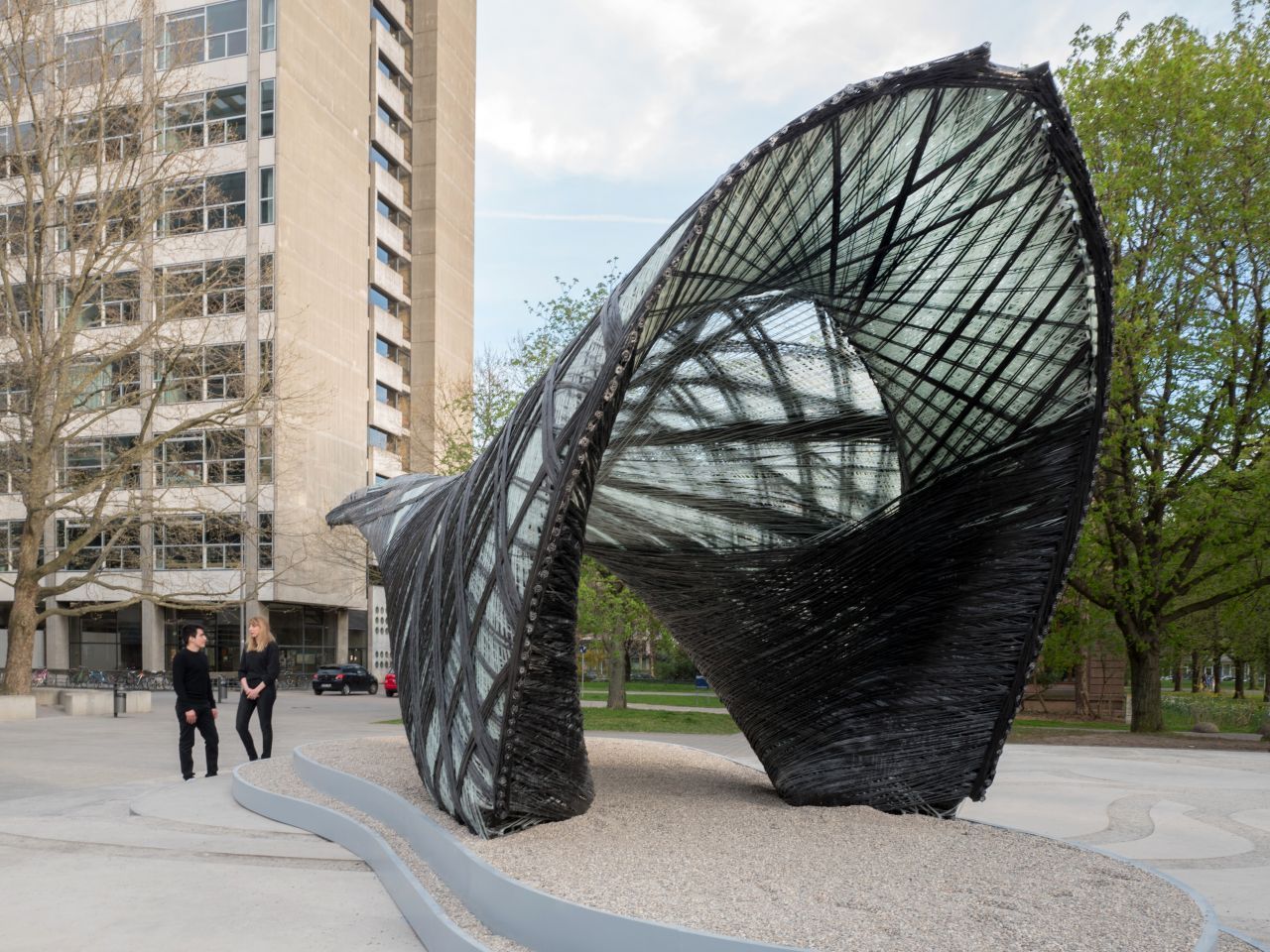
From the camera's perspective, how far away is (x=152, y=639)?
40.5 meters

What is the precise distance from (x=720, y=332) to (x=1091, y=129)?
1731 centimetres

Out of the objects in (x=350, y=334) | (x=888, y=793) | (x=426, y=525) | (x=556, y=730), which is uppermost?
(x=350, y=334)

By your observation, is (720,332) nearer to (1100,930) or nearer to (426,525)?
(426,525)

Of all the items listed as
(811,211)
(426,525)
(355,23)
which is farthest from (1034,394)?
(355,23)

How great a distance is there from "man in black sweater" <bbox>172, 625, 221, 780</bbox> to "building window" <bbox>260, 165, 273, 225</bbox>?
102 feet

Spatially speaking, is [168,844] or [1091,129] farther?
[1091,129]

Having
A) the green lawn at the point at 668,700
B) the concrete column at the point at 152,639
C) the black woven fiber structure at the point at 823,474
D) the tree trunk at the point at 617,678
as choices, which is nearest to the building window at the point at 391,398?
the concrete column at the point at 152,639

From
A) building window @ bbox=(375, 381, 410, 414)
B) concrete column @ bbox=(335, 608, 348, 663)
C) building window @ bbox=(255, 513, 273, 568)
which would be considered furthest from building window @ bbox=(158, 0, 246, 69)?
concrete column @ bbox=(335, 608, 348, 663)

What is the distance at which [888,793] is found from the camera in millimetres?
7746

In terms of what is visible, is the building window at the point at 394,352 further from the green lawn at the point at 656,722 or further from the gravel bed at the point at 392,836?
the gravel bed at the point at 392,836

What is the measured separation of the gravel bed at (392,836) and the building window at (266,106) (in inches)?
1300

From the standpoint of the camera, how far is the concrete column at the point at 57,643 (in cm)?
4166

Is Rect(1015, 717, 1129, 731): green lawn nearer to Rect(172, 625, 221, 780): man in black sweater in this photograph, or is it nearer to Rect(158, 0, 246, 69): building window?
Rect(172, 625, 221, 780): man in black sweater

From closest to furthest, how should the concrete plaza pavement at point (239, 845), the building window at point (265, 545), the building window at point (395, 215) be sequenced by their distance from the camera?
the concrete plaza pavement at point (239, 845) → the building window at point (265, 545) → the building window at point (395, 215)
